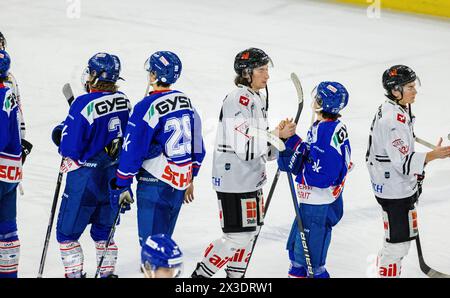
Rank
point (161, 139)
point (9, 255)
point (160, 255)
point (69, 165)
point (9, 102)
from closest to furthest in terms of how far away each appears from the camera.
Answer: point (160, 255), point (161, 139), point (9, 102), point (69, 165), point (9, 255)

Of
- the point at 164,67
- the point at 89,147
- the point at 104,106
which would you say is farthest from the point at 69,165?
the point at 164,67

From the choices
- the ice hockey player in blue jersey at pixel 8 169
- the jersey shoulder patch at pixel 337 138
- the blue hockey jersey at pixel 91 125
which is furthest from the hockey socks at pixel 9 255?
the jersey shoulder patch at pixel 337 138

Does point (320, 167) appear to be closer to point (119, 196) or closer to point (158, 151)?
point (158, 151)

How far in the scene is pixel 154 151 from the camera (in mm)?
5273

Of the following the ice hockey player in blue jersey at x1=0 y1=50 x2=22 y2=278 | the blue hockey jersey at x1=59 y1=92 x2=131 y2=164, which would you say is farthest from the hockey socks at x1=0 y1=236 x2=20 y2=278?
the blue hockey jersey at x1=59 y1=92 x2=131 y2=164

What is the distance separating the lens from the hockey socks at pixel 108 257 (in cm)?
566

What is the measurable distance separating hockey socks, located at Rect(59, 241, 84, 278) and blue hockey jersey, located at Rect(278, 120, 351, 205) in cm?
126

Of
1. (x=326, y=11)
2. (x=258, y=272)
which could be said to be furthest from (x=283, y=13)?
(x=258, y=272)

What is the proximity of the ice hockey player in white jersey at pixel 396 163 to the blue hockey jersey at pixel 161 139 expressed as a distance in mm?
1079

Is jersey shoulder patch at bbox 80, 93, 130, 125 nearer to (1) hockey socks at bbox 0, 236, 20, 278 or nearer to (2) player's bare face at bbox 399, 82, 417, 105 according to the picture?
(1) hockey socks at bbox 0, 236, 20, 278

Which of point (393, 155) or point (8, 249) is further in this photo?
point (8, 249)

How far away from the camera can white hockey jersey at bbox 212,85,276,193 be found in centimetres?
535

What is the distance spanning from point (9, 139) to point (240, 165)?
1.29 meters

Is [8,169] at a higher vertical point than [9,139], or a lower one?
lower
